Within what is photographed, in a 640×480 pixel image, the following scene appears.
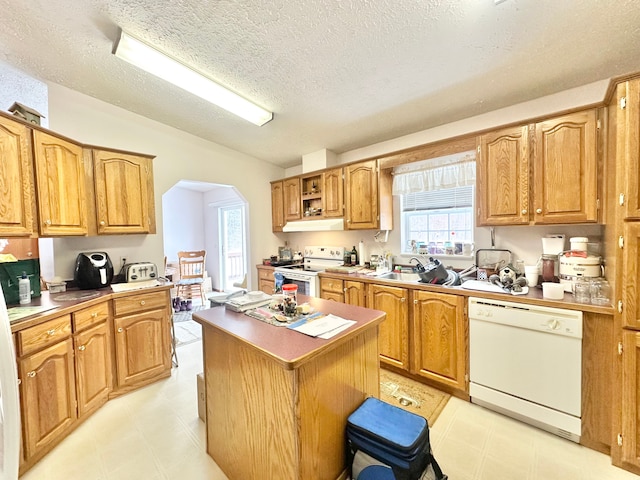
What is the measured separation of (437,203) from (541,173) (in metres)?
0.97

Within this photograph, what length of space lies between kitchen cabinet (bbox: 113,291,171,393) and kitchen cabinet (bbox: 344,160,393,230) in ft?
7.14

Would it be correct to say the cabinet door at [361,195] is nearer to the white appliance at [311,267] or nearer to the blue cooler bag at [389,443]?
the white appliance at [311,267]

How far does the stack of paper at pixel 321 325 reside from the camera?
1.32 metres

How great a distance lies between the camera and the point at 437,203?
2.87 m


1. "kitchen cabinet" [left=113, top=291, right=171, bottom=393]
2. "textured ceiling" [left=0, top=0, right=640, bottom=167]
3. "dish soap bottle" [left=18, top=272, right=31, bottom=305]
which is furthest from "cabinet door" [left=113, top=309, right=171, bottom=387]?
"textured ceiling" [left=0, top=0, right=640, bottom=167]

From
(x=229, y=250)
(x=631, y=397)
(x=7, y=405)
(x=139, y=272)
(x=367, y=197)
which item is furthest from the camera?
(x=229, y=250)

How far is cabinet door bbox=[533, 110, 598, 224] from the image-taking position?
1.79 m

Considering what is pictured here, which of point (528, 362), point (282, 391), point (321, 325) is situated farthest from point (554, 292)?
point (282, 391)

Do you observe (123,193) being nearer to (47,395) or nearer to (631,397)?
(47,395)

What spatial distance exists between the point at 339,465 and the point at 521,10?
259 centimetres

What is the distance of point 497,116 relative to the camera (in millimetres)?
2426

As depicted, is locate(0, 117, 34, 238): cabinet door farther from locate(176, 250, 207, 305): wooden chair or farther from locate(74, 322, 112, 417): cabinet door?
locate(176, 250, 207, 305): wooden chair

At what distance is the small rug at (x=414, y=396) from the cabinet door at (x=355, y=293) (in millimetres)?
742

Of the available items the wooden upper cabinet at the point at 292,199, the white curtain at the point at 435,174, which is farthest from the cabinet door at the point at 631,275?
the wooden upper cabinet at the point at 292,199
